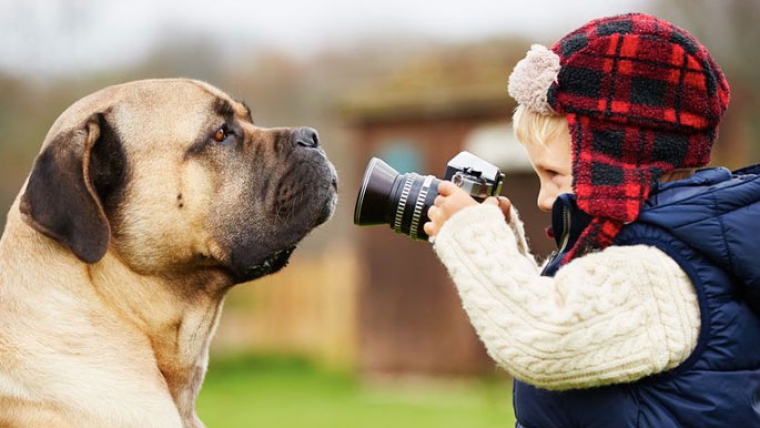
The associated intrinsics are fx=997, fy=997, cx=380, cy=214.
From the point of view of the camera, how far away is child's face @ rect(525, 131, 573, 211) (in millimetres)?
3156

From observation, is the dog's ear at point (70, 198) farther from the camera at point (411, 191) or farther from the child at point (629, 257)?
the child at point (629, 257)

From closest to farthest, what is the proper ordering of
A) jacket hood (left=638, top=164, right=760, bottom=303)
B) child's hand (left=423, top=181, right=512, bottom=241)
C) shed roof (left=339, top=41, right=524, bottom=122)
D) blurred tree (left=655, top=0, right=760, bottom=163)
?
jacket hood (left=638, top=164, right=760, bottom=303) → child's hand (left=423, top=181, right=512, bottom=241) → shed roof (left=339, top=41, right=524, bottom=122) → blurred tree (left=655, top=0, right=760, bottom=163)

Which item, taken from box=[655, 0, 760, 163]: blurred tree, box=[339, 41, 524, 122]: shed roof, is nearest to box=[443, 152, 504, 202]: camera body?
box=[339, 41, 524, 122]: shed roof

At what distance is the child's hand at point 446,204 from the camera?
3080 mm

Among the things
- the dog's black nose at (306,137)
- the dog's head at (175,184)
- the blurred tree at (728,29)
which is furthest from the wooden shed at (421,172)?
the dog's head at (175,184)

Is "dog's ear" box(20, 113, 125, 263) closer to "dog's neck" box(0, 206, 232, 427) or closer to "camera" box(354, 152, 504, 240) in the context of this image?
"dog's neck" box(0, 206, 232, 427)

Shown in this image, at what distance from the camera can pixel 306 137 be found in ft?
12.5

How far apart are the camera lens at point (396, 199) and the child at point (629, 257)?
119 mm

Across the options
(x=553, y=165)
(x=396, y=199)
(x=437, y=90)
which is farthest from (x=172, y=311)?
(x=437, y=90)

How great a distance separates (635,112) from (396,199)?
2.69 ft

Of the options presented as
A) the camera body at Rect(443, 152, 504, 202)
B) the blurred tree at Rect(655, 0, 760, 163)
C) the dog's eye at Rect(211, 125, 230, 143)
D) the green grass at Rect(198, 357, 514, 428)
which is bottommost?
the green grass at Rect(198, 357, 514, 428)

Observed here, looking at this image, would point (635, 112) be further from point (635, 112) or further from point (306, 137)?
point (306, 137)

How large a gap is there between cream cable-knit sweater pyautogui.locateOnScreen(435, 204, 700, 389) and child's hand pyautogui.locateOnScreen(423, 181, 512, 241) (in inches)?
8.9

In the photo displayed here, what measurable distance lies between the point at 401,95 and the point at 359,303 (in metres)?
3.03
